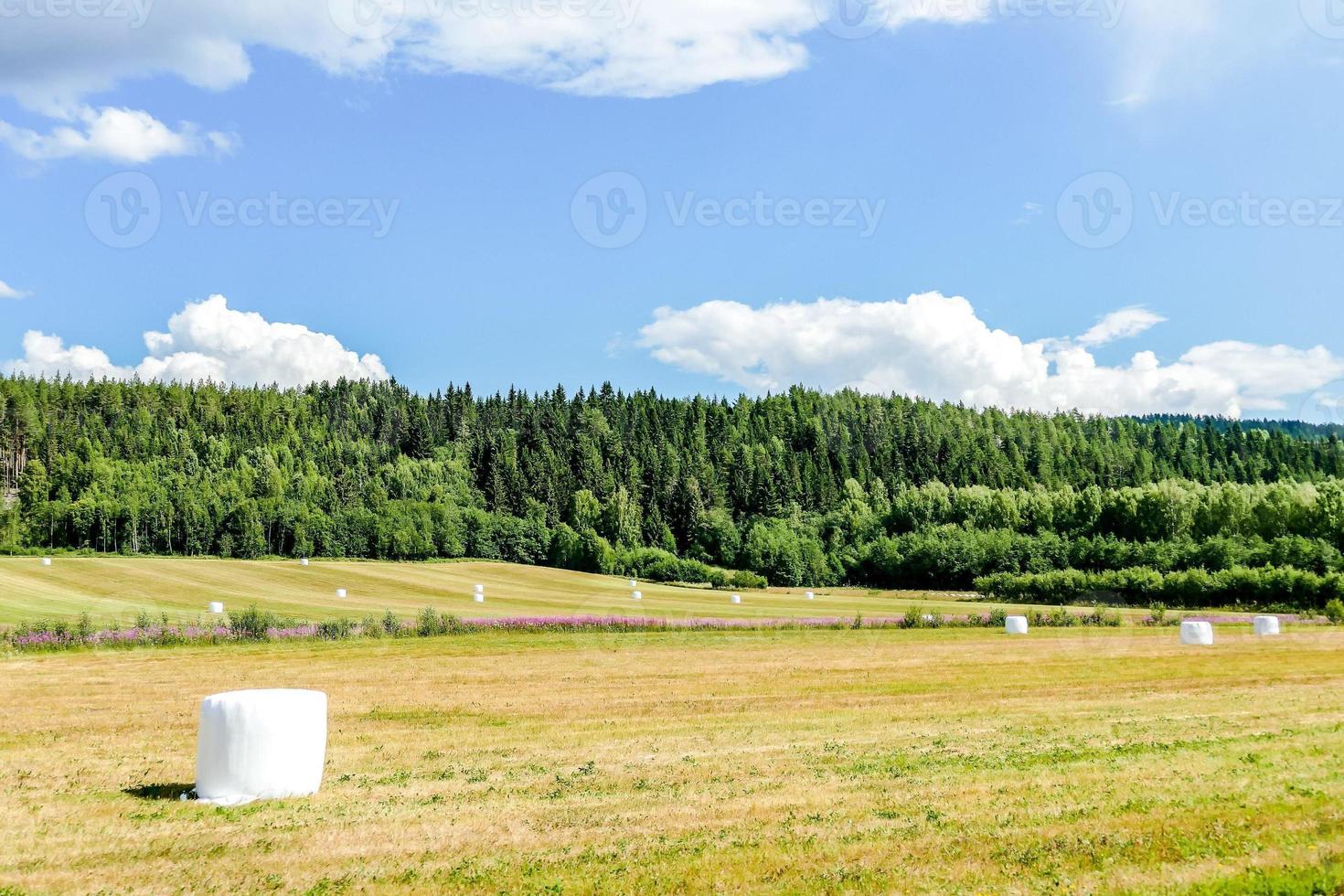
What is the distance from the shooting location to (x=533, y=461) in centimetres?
15738

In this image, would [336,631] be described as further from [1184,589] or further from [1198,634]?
[1184,589]

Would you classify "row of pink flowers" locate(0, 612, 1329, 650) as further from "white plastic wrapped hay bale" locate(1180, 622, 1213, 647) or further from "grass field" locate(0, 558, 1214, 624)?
"white plastic wrapped hay bale" locate(1180, 622, 1213, 647)

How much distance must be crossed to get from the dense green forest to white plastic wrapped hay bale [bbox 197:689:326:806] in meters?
89.7

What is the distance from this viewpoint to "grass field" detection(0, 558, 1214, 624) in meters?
61.5

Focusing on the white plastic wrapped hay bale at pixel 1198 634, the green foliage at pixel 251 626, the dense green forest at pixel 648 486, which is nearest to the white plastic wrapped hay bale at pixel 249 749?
the green foliage at pixel 251 626

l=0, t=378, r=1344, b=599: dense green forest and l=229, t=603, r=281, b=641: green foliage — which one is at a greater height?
l=0, t=378, r=1344, b=599: dense green forest

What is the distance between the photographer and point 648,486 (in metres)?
159

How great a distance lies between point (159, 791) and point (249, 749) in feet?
6.91

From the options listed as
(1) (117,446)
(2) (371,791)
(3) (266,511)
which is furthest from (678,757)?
(1) (117,446)

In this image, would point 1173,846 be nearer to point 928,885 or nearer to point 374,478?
point 928,885

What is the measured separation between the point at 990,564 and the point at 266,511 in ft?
301

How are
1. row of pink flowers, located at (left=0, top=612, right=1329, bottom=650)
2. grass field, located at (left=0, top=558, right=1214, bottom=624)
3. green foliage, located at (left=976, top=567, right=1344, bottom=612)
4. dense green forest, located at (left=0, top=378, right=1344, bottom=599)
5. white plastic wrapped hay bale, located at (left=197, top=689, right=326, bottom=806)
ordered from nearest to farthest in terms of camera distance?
1. white plastic wrapped hay bale, located at (left=197, top=689, right=326, bottom=806)
2. row of pink flowers, located at (left=0, top=612, right=1329, bottom=650)
3. grass field, located at (left=0, top=558, right=1214, bottom=624)
4. green foliage, located at (left=976, top=567, right=1344, bottom=612)
5. dense green forest, located at (left=0, top=378, right=1344, bottom=599)

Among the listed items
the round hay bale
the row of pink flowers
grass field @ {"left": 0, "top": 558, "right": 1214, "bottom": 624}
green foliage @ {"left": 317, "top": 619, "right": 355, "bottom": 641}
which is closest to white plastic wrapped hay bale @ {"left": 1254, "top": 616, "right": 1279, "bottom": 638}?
the round hay bale

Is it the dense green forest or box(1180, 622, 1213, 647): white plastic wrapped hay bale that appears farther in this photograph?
the dense green forest
